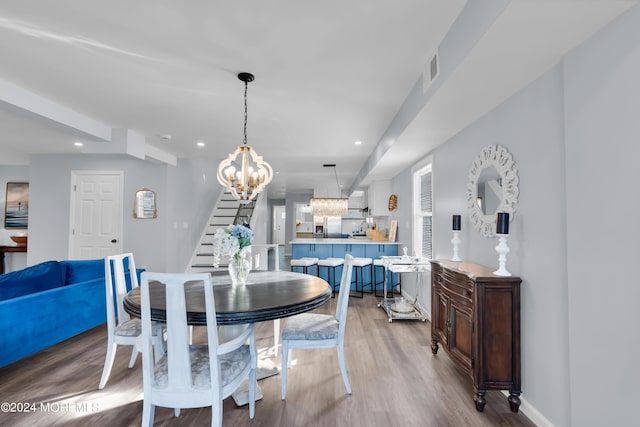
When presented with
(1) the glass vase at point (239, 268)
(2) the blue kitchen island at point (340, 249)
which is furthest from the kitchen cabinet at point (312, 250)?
(1) the glass vase at point (239, 268)

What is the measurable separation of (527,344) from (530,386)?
276 millimetres

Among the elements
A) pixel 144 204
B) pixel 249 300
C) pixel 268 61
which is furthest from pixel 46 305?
pixel 144 204

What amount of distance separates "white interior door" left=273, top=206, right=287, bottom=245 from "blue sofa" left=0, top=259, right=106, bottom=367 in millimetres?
10927

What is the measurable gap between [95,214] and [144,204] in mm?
1004

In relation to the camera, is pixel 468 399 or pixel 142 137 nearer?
pixel 468 399

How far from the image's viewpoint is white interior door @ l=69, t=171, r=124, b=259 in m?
5.96

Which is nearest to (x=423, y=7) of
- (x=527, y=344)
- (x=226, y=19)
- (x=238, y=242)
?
(x=226, y=19)

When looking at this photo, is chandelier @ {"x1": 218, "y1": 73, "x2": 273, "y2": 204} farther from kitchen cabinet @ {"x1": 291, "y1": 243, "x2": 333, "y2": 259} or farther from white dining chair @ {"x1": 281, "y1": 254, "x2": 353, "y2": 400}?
kitchen cabinet @ {"x1": 291, "y1": 243, "x2": 333, "y2": 259}

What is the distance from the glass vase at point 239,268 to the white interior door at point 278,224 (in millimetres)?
11867

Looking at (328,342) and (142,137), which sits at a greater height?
(142,137)

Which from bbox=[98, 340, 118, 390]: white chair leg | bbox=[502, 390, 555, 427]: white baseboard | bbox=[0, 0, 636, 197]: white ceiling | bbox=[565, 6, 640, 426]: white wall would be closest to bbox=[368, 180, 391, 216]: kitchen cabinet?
bbox=[0, 0, 636, 197]: white ceiling

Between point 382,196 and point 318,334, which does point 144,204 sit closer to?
point 382,196

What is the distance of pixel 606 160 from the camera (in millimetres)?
1491

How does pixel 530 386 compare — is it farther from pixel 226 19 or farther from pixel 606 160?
pixel 226 19
